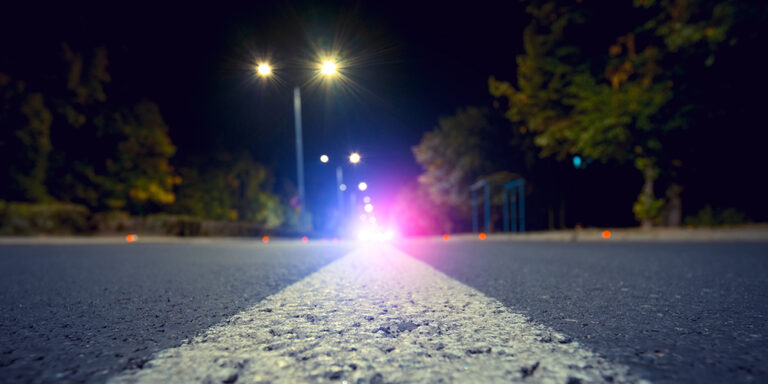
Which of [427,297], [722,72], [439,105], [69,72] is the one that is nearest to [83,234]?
[69,72]

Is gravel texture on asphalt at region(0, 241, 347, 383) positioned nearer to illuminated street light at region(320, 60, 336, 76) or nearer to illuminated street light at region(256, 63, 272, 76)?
illuminated street light at region(320, 60, 336, 76)

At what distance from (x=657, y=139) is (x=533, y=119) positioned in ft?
20.9

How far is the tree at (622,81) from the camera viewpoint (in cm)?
1336

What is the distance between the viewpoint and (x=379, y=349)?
67.4 inches

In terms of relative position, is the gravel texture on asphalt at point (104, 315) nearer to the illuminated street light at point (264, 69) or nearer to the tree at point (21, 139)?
the illuminated street light at point (264, 69)

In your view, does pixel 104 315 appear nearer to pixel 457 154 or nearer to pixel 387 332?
pixel 387 332

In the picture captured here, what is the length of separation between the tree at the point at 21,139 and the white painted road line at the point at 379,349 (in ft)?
89.6

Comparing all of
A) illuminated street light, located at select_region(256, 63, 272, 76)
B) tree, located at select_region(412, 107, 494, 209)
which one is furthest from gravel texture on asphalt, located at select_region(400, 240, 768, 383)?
tree, located at select_region(412, 107, 494, 209)

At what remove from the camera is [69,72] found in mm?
24578

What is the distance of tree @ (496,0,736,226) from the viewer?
43.8 feet

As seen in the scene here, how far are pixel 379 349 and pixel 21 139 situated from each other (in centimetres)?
2858

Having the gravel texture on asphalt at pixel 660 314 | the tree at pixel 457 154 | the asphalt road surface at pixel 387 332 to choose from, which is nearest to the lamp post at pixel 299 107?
the gravel texture on asphalt at pixel 660 314

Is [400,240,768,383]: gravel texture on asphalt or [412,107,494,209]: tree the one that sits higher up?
[412,107,494,209]: tree

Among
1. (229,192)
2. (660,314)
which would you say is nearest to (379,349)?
(660,314)
